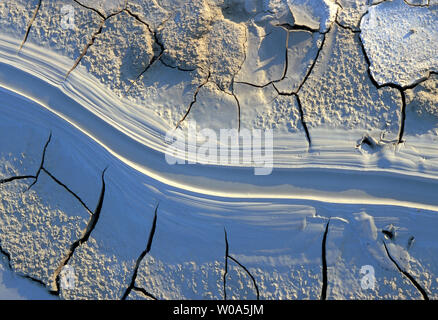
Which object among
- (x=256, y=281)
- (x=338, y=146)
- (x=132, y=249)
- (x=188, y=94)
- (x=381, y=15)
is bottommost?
(x=256, y=281)

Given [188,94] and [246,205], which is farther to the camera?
[188,94]

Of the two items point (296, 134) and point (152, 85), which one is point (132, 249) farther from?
point (296, 134)

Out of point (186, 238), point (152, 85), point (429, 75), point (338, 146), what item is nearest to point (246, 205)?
point (186, 238)

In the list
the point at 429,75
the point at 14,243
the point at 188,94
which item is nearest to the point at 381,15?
the point at 429,75

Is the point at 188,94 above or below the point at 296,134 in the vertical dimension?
above

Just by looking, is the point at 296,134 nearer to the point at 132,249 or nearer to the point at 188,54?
the point at 188,54

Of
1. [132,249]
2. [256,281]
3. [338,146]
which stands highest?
[338,146]

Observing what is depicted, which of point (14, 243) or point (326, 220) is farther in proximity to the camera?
point (14, 243)

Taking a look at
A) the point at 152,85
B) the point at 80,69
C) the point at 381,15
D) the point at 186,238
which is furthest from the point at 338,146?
the point at 80,69

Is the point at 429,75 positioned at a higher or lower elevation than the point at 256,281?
higher
